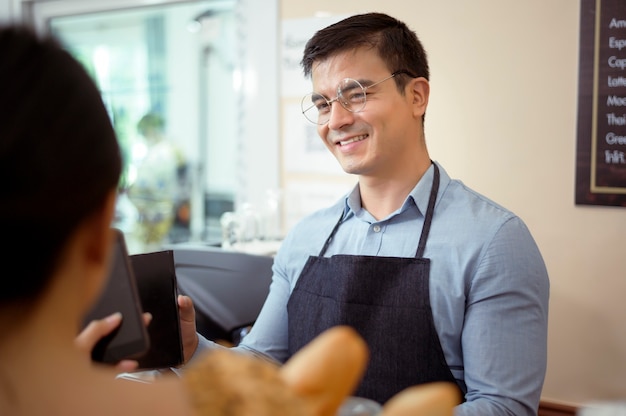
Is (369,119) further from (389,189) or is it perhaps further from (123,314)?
(123,314)

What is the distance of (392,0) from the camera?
238 centimetres

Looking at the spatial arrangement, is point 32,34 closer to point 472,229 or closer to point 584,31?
point 472,229

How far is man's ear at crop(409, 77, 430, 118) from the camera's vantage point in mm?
1454

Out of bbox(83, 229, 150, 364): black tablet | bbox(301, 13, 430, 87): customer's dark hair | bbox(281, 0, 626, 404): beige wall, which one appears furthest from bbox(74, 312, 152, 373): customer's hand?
bbox(281, 0, 626, 404): beige wall

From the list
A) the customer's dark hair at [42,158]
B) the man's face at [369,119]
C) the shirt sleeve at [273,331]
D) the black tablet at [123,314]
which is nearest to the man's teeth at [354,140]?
the man's face at [369,119]

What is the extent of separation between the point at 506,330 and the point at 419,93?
566 mm

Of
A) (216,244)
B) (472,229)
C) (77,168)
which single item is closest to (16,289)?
(77,168)

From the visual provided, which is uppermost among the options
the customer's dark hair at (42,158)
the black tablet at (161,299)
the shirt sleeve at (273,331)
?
the customer's dark hair at (42,158)

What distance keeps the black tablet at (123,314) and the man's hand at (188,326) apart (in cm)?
46

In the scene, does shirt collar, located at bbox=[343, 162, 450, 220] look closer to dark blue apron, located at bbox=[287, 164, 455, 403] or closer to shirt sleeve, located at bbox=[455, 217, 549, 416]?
dark blue apron, located at bbox=[287, 164, 455, 403]

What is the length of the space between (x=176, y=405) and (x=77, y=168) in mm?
144

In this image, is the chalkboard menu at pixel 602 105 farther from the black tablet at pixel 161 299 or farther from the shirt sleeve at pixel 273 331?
the black tablet at pixel 161 299

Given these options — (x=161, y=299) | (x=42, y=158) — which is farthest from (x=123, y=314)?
(x=42, y=158)

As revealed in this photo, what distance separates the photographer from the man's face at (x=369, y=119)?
4.57ft
